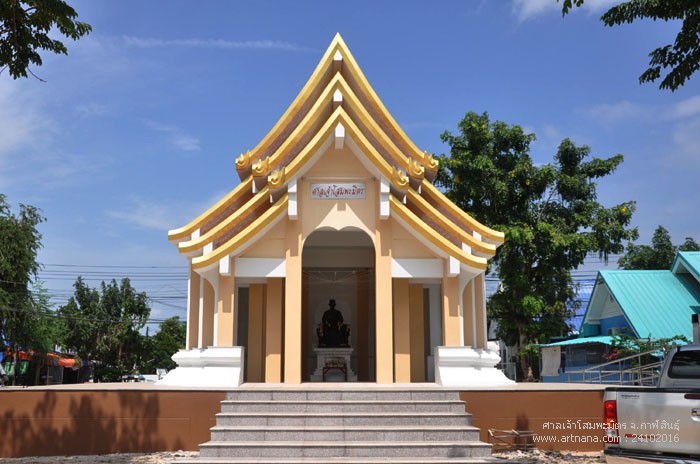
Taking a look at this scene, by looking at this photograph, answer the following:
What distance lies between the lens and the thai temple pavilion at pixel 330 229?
1162cm

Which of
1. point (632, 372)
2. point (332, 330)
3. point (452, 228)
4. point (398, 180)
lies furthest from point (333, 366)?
point (632, 372)

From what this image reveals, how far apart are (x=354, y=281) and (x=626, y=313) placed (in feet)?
35.2

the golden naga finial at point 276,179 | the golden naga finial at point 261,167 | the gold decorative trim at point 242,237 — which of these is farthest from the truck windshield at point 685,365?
the golden naga finial at point 261,167

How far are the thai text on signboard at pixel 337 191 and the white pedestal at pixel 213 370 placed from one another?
3310mm

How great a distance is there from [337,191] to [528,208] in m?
12.4

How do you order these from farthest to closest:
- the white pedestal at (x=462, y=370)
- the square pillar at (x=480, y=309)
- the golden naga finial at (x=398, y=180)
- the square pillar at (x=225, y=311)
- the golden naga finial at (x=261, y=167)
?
the square pillar at (x=480, y=309)
the golden naga finial at (x=261, y=167)
the golden naga finial at (x=398, y=180)
the square pillar at (x=225, y=311)
the white pedestal at (x=462, y=370)

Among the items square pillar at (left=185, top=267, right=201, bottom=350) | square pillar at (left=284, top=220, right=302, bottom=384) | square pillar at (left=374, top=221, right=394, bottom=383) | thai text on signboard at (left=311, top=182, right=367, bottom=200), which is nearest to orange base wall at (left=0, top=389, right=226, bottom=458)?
square pillar at (left=284, top=220, right=302, bottom=384)

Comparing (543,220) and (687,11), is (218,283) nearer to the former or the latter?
(687,11)

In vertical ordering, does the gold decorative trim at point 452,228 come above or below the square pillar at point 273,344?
above

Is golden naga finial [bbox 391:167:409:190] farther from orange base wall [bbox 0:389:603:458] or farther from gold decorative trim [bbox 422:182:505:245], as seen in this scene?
orange base wall [bbox 0:389:603:458]

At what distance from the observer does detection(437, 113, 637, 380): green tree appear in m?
22.0

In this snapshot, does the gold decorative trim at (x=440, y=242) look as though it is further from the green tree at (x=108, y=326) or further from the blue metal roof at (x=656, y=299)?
the green tree at (x=108, y=326)

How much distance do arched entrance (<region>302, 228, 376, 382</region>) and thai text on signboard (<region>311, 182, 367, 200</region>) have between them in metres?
3.25

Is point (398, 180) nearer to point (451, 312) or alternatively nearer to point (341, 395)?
point (451, 312)
